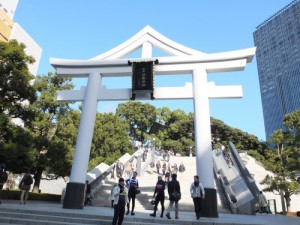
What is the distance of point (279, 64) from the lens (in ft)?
348

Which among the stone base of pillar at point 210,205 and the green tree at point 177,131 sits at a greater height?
the green tree at point 177,131

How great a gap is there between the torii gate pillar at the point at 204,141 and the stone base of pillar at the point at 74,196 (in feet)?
16.4

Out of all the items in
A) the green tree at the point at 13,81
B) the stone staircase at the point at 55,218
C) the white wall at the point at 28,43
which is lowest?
the stone staircase at the point at 55,218

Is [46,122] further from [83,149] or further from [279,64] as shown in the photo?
[279,64]

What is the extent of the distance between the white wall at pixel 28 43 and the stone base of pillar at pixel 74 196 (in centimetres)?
3043

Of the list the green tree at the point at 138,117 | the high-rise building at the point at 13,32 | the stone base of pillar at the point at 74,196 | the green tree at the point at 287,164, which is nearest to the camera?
the stone base of pillar at the point at 74,196

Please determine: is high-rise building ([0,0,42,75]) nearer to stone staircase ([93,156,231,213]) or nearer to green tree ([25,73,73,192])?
green tree ([25,73,73,192])

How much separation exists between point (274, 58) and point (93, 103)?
11674cm

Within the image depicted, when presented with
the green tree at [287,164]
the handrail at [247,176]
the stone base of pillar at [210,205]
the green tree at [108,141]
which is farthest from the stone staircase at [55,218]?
the green tree at [108,141]

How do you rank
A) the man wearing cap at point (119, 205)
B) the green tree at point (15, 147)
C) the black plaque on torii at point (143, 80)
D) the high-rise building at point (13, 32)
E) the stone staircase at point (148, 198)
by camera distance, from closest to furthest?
the man wearing cap at point (119, 205), the green tree at point (15, 147), the black plaque on torii at point (143, 80), the stone staircase at point (148, 198), the high-rise building at point (13, 32)

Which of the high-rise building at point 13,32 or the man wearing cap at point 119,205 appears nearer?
the man wearing cap at point 119,205

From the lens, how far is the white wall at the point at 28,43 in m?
35.9

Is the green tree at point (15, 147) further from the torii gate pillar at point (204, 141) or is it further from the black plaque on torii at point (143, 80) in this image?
the torii gate pillar at point (204, 141)

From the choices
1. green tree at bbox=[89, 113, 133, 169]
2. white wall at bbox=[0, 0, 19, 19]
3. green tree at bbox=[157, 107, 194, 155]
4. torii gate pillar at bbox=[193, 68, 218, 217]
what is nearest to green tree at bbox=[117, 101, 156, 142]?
green tree at bbox=[157, 107, 194, 155]
